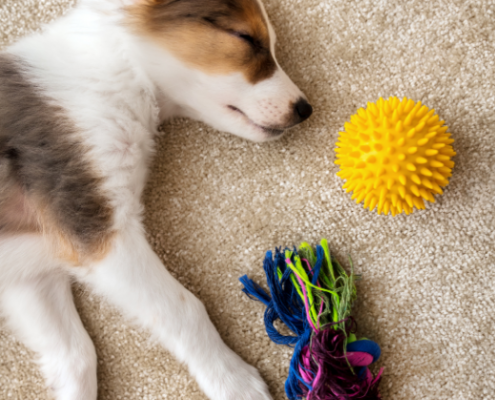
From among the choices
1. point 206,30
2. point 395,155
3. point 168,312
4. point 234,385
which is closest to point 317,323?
point 234,385

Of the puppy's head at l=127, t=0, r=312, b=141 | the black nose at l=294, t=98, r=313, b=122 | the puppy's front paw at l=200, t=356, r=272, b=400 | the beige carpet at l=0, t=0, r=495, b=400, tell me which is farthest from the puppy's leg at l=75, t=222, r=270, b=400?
the black nose at l=294, t=98, r=313, b=122

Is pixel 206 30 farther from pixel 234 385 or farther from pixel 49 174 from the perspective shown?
pixel 234 385

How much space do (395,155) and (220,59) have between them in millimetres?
651

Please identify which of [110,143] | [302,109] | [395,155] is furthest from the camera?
[302,109]

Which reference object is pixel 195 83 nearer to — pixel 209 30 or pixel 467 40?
pixel 209 30

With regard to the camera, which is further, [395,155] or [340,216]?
[340,216]

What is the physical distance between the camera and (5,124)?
4.41 ft

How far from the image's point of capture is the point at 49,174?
132cm

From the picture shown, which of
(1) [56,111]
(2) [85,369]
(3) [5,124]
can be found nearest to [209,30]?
(1) [56,111]

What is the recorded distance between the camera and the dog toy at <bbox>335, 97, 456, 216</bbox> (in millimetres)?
1256

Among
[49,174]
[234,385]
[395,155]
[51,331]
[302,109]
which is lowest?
[51,331]

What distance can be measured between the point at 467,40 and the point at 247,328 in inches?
54.7

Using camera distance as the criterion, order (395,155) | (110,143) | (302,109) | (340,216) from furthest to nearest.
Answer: (340,216) → (302,109) → (110,143) → (395,155)

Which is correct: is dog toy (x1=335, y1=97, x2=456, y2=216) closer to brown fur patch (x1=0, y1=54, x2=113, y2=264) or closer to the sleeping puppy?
the sleeping puppy
